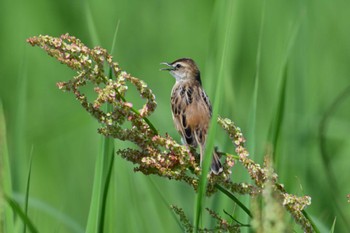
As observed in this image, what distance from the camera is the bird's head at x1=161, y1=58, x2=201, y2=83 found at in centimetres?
464

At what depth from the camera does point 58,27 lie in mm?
6348

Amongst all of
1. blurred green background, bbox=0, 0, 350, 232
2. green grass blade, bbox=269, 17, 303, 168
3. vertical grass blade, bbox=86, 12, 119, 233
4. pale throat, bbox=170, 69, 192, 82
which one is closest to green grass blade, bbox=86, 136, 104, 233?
vertical grass blade, bbox=86, 12, 119, 233

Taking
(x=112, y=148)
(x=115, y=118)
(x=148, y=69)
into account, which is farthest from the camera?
(x=148, y=69)

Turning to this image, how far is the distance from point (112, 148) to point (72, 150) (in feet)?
7.53

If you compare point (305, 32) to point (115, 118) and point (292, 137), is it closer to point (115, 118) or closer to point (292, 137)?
point (292, 137)

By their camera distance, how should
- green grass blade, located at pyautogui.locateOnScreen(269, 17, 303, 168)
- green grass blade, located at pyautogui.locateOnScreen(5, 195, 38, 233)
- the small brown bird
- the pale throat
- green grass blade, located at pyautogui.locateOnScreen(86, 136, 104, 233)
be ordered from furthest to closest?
the pale throat → the small brown bird → green grass blade, located at pyautogui.locateOnScreen(269, 17, 303, 168) → green grass blade, located at pyautogui.locateOnScreen(86, 136, 104, 233) → green grass blade, located at pyautogui.locateOnScreen(5, 195, 38, 233)

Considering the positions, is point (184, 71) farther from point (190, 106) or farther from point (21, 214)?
point (21, 214)

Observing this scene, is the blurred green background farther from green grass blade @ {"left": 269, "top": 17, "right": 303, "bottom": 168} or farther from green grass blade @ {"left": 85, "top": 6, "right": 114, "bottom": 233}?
green grass blade @ {"left": 85, "top": 6, "right": 114, "bottom": 233}

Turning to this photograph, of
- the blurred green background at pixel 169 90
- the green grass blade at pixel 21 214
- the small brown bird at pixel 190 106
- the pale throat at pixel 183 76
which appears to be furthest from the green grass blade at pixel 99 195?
the pale throat at pixel 183 76

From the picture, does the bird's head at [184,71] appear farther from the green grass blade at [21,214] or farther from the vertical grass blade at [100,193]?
the green grass blade at [21,214]

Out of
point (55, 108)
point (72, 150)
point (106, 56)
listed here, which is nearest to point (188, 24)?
point (55, 108)

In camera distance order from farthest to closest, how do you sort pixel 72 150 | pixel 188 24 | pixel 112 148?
1. pixel 188 24
2. pixel 72 150
3. pixel 112 148

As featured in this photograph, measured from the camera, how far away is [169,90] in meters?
5.61

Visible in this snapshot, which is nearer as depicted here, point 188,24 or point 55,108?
point 55,108
